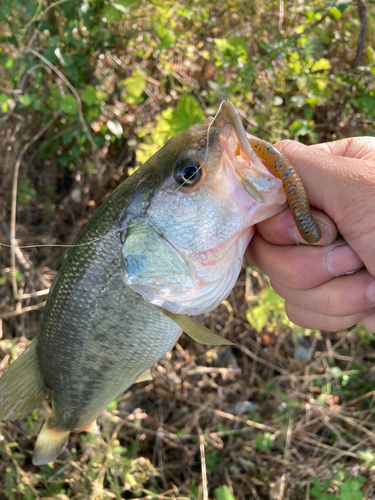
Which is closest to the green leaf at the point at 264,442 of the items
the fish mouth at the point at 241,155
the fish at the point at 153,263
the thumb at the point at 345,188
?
the fish at the point at 153,263

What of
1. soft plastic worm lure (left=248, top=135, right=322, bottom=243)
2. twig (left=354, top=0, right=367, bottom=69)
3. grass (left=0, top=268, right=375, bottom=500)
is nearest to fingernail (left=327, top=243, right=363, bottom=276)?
soft plastic worm lure (left=248, top=135, right=322, bottom=243)

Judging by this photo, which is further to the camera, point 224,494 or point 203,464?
point 203,464

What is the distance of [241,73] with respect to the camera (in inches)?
91.1

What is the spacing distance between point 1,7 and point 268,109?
75.9 inches

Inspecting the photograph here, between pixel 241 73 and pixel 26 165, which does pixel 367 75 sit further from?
pixel 26 165

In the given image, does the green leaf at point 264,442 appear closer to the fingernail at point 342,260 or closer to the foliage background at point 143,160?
the foliage background at point 143,160

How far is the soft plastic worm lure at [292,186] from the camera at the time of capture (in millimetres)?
1113

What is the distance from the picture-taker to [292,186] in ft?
3.65

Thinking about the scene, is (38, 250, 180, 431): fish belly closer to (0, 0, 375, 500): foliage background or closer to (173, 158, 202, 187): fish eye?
(173, 158, 202, 187): fish eye

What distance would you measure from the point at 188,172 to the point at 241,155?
0.20m

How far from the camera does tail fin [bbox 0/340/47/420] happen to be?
165 centimetres

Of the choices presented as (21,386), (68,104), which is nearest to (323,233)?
(21,386)

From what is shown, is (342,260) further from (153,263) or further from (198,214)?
(153,263)

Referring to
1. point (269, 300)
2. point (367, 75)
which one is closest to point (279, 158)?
point (269, 300)
